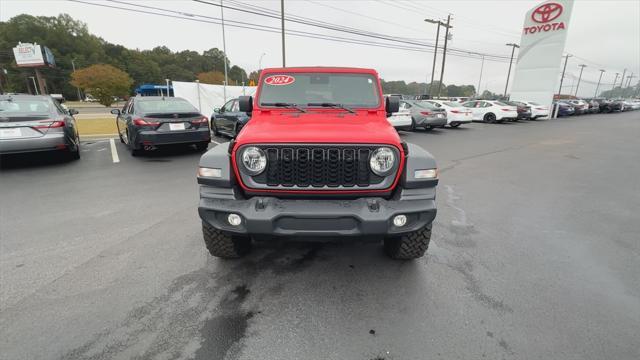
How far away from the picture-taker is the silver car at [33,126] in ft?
19.0

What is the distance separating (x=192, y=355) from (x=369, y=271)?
5.22ft

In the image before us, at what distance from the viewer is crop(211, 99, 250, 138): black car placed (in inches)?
363

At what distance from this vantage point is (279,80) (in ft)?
12.2

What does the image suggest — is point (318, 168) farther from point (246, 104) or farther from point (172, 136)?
point (172, 136)

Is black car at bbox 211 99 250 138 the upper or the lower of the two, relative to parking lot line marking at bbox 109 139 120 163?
upper

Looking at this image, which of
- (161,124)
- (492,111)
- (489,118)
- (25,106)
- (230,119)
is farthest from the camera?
(489,118)

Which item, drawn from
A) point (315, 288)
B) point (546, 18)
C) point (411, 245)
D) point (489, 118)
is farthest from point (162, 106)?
point (546, 18)

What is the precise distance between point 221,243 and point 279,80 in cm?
205

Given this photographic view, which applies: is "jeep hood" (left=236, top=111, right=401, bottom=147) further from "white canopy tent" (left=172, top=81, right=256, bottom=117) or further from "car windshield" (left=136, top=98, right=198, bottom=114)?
"white canopy tent" (left=172, top=81, right=256, bottom=117)

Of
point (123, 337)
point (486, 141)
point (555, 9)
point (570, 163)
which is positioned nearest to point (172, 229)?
point (123, 337)

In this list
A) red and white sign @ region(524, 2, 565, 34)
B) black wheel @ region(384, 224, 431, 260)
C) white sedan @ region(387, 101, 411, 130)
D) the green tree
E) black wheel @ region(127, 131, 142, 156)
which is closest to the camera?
black wheel @ region(384, 224, 431, 260)

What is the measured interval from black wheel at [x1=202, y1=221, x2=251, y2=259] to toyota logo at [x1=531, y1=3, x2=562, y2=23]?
1208 inches

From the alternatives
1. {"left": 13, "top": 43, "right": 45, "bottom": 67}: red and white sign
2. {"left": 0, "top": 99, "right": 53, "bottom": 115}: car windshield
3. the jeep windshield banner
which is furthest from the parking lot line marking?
{"left": 13, "top": 43, "right": 45, "bottom": 67}: red and white sign

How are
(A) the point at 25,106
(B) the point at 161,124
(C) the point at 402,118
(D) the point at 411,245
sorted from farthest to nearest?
(C) the point at 402,118
(B) the point at 161,124
(A) the point at 25,106
(D) the point at 411,245
